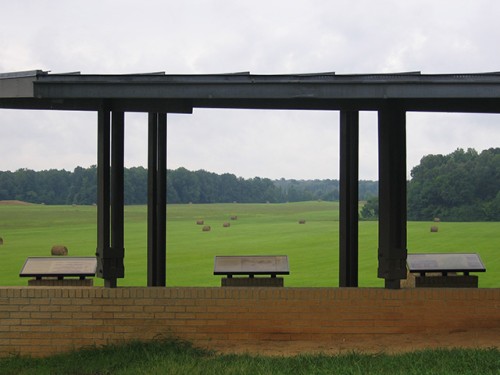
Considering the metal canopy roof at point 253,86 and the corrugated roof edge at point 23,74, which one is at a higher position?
the corrugated roof edge at point 23,74

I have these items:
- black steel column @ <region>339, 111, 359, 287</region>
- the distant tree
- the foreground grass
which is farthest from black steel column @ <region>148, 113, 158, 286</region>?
the distant tree

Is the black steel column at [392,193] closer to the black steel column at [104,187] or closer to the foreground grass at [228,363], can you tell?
the foreground grass at [228,363]

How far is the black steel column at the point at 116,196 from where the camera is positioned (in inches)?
416

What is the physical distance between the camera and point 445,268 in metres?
12.8

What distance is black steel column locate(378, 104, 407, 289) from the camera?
10445mm

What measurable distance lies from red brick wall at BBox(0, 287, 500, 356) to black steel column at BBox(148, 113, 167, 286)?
152 centimetres

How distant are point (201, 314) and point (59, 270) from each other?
3150mm

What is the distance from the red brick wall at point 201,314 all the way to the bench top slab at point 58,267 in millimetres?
1665

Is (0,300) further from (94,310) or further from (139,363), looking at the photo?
(139,363)

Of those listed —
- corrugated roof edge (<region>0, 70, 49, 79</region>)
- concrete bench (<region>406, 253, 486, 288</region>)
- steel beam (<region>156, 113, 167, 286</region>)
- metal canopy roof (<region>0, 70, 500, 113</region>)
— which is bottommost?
concrete bench (<region>406, 253, 486, 288</region>)

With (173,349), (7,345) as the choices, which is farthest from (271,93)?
(7,345)

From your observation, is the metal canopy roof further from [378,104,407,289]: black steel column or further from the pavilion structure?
[378,104,407,289]: black steel column

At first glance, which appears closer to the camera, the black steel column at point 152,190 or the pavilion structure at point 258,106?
the pavilion structure at point 258,106

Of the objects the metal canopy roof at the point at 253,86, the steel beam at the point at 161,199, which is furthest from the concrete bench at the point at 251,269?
the metal canopy roof at the point at 253,86
